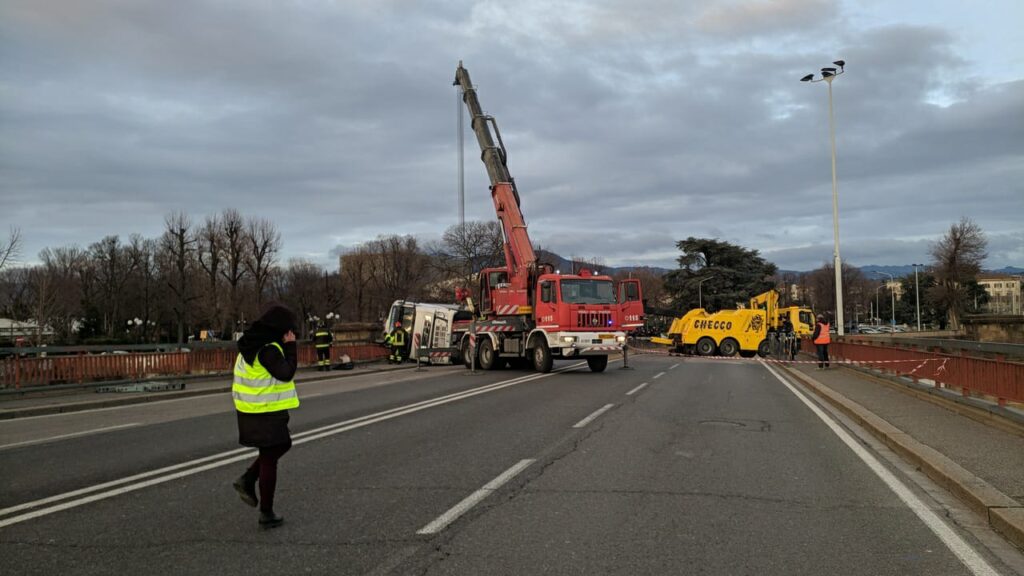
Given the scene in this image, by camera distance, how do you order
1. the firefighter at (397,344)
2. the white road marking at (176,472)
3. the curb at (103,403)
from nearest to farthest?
1. the white road marking at (176,472)
2. the curb at (103,403)
3. the firefighter at (397,344)

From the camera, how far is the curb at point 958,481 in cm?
547

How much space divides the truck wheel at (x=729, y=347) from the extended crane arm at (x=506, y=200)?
1724 cm

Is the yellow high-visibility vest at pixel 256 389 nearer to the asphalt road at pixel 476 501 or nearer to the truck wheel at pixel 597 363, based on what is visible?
the asphalt road at pixel 476 501

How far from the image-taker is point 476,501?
630cm

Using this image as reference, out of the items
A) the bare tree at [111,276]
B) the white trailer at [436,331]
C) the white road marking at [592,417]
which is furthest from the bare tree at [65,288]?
the white road marking at [592,417]

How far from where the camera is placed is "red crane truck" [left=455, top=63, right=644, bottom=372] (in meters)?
22.2

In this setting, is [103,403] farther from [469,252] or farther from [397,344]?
→ [469,252]

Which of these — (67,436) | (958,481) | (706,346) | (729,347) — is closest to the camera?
(958,481)

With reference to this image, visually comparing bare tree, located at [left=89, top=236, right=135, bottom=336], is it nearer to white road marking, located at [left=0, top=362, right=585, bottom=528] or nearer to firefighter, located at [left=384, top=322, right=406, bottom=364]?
firefighter, located at [left=384, top=322, right=406, bottom=364]

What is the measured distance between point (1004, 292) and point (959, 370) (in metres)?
178

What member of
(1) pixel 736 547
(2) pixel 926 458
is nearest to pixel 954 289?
(2) pixel 926 458

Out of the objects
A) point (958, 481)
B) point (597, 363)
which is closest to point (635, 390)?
point (597, 363)

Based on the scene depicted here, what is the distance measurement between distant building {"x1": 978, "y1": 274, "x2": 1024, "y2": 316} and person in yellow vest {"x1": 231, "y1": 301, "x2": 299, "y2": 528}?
131855 millimetres

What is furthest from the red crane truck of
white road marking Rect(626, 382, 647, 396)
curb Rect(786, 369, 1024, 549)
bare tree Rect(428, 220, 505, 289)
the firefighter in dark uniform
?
bare tree Rect(428, 220, 505, 289)
